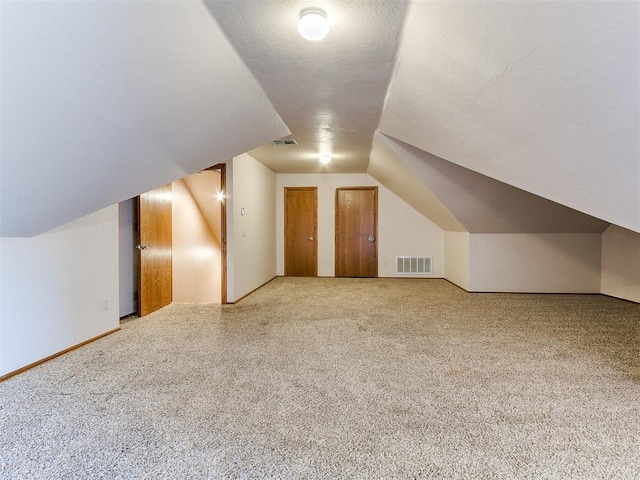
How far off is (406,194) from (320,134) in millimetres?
2660

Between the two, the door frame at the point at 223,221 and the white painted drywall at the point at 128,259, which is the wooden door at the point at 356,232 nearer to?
the door frame at the point at 223,221

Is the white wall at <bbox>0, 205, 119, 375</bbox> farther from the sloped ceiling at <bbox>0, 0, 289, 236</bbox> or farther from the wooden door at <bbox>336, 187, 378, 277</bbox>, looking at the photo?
the wooden door at <bbox>336, 187, 378, 277</bbox>

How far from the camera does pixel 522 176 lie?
2582 mm

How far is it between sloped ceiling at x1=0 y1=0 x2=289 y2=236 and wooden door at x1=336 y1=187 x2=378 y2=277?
447 centimetres

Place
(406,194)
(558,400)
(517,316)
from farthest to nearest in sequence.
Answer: (406,194)
(517,316)
(558,400)

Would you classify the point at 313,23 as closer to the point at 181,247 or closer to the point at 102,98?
the point at 102,98

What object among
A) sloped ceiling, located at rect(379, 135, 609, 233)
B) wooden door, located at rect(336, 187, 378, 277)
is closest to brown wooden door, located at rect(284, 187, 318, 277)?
wooden door, located at rect(336, 187, 378, 277)

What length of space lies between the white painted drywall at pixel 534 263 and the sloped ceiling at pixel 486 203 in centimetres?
18

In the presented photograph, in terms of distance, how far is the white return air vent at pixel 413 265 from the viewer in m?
7.19

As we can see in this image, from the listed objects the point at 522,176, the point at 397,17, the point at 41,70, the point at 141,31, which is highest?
the point at 397,17

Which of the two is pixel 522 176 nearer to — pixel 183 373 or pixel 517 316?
pixel 517 316

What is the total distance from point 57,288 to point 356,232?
5.42 meters

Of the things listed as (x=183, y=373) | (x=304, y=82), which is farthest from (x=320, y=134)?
(x=183, y=373)

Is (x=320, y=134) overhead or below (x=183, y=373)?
overhead
